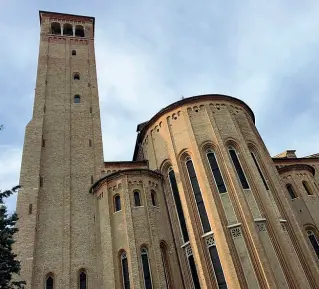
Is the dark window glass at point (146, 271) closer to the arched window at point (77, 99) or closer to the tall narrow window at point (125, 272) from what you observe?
the tall narrow window at point (125, 272)

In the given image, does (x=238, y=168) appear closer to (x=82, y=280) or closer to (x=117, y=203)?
(x=117, y=203)

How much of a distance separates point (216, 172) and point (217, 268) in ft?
16.4

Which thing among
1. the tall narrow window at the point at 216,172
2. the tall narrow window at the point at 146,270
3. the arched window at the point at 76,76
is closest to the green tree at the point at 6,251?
the tall narrow window at the point at 146,270

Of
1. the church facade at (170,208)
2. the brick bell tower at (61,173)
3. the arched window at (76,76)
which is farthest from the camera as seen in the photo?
the arched window at (76,76)

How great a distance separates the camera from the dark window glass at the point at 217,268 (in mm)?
15553

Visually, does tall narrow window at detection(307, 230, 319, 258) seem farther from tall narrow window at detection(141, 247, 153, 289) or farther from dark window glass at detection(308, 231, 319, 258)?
tall narrow window at detection(141, 247, 153, 289)

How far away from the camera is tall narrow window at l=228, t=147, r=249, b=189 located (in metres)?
18.4

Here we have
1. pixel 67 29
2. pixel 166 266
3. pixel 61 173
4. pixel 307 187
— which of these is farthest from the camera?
pixel 67 29

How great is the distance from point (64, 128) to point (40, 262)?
9734mm

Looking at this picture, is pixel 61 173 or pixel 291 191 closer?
pixel 61 173

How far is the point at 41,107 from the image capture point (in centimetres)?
2530

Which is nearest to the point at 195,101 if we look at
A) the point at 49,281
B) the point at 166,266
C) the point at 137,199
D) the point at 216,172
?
the point at 216,172

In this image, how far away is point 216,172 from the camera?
1870cm

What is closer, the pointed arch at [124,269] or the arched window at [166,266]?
the pointed arch at [124,269]
